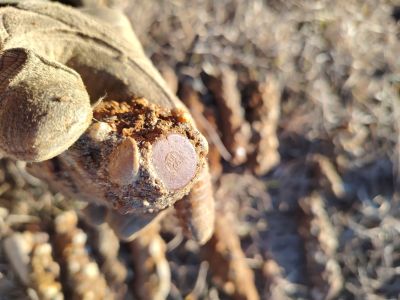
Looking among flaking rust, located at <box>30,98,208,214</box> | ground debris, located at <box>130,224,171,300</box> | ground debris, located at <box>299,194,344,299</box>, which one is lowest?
ground debris, located at <box>299,194,344,299</box>

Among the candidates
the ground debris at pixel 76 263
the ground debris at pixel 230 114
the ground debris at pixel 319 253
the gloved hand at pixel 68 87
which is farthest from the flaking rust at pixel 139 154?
the ground debris at pixel 319 253

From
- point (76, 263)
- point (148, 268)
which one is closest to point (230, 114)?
point (148, 268)

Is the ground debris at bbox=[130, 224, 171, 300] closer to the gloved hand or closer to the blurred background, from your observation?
the blurred background

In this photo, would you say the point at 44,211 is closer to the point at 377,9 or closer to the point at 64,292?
the point at 64,292

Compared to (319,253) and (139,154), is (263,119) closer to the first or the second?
(319,253)

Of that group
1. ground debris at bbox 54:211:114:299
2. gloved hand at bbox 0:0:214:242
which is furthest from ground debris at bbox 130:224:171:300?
gloved hand at bbox 0:0:214:242

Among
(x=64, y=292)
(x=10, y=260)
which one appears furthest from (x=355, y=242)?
(x=10, y=260)

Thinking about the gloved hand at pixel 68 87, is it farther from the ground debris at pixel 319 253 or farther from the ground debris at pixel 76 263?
the ground debris at pixel 319 253
